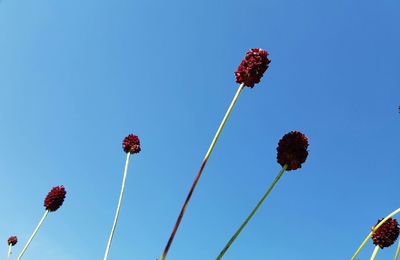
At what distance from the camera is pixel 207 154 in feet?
10.5

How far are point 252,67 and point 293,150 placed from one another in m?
1.12

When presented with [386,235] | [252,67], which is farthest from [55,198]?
[386,235]

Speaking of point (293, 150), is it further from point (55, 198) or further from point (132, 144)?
point (55, 198)

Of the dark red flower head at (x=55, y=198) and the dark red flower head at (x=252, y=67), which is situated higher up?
the dark red flower head at (x=252, y=67)

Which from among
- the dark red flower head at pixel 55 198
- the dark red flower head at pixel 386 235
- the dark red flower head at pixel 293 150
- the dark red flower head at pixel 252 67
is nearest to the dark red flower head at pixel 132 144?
the dark red flower head at pixel 55 198

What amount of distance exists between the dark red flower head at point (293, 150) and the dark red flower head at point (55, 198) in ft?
20.3

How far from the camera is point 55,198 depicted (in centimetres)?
883

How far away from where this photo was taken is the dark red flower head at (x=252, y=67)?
4457mm

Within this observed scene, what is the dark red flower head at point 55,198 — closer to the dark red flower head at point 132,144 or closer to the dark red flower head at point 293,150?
the dark red flower head at point 132,144

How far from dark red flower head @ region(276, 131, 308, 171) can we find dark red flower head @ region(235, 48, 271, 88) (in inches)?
32.3

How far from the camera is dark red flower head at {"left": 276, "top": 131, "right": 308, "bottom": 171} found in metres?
4.34

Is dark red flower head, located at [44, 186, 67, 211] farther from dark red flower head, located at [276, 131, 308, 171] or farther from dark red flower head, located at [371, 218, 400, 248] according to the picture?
dark red flower head, located at [371, 218, 400, 248]

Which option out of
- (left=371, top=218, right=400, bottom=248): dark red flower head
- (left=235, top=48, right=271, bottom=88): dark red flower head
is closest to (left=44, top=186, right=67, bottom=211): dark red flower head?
(left=235, top=48, right=271, bottom=88): dark red flower head

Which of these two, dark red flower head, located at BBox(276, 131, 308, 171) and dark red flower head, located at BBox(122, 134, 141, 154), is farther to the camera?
dark red flower head, located at BBox(122, 134, 141, 154)
